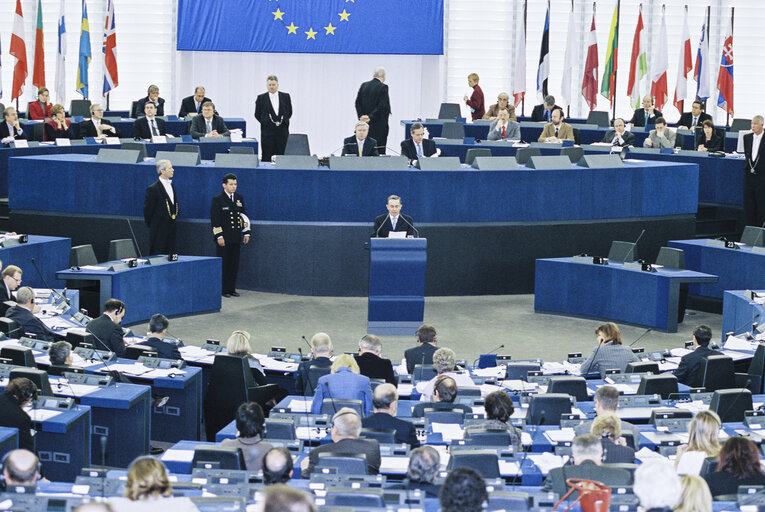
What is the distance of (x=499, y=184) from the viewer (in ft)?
54.1

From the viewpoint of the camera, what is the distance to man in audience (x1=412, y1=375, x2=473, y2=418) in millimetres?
8812

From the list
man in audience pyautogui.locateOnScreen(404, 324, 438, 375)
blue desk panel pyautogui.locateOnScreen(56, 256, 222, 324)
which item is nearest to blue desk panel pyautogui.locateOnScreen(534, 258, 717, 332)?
blue desk panel pyautogui.locateOnScreen(56, 256, 222, 324)

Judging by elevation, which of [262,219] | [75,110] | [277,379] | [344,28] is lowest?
[277,379]

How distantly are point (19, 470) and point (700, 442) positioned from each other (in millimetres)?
4149

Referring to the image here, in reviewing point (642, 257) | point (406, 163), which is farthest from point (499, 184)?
point (642, 257)

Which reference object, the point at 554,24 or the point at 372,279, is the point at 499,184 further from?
the point at 554,24

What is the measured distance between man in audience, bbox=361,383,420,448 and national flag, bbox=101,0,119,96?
17658 millimetres

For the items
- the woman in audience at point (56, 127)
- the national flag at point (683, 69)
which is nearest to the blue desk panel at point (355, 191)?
the woman in audience at point (56, 127)

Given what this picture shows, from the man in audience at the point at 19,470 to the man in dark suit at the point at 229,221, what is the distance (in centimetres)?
910

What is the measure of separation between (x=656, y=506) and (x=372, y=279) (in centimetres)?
838

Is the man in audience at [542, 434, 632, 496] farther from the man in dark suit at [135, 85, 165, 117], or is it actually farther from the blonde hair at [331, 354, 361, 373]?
the man in dark suit at [135, 85, 165, 117]

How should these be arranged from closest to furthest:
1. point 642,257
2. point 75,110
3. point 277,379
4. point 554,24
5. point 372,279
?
point 277,379, point 372,279, point 642,257, point 75,110, point 554,24

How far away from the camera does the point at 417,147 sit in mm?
17484

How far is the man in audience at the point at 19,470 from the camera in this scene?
6.40 m
